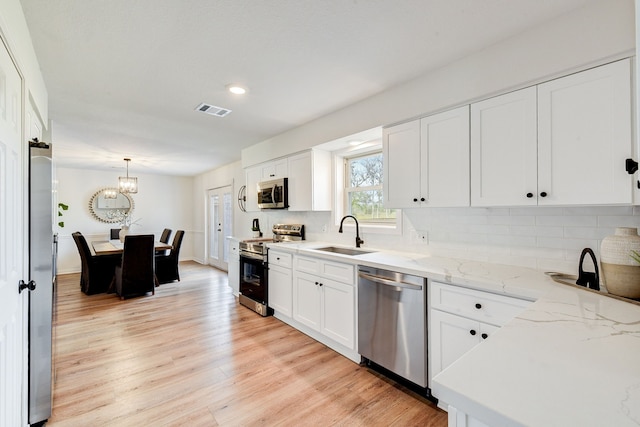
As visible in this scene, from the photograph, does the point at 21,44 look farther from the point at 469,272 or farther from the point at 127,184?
the point at 127,184

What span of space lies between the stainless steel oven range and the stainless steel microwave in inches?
14.7

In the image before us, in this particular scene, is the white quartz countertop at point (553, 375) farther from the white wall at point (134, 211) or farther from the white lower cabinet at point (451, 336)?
the white wall at point (134, 211)

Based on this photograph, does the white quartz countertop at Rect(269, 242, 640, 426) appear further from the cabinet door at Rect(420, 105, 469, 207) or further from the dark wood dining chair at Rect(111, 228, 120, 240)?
the dark wood dining chair at Rect(111, 228, 120, 240)

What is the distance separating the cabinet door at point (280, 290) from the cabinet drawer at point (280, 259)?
0.05m

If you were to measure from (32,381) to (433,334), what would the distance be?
2.44 m

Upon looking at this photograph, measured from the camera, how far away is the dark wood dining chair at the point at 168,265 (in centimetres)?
545

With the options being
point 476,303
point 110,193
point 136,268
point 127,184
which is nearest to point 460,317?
point 476,303

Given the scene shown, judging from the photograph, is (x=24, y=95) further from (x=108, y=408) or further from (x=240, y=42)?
(x=108, y=408)

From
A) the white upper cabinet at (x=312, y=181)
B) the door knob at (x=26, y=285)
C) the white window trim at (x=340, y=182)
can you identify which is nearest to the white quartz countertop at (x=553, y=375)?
the door knob at (x=26, y=285)

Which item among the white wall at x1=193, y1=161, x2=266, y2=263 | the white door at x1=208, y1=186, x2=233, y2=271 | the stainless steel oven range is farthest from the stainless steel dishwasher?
the white door at x1=208, y1=186, x2=233, y2=271

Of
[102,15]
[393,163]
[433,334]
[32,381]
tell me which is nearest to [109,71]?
[102,15]

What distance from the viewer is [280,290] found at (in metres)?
3.45

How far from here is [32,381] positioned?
5.53 ft

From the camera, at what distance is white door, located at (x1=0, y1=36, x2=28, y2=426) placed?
124 centimetres
